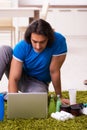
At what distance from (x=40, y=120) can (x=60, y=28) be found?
446cm

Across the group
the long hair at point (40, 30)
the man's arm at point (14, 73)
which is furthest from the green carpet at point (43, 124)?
the long hair at point (40, 30)

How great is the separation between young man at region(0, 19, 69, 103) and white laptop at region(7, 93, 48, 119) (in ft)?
0.78

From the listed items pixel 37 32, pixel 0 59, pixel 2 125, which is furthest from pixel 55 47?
pixel 2 125

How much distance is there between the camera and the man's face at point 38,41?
6.35ft

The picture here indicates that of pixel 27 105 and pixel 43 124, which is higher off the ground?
pixel 27 105

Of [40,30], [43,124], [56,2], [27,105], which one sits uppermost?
[56,2]

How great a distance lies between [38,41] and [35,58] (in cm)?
23

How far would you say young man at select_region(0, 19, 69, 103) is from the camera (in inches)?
78.9

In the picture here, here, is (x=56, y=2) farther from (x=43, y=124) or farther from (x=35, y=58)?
(x=43, y=124)

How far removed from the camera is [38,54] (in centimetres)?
213

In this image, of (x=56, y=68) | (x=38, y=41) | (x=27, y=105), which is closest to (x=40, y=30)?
(x=38, y=41)

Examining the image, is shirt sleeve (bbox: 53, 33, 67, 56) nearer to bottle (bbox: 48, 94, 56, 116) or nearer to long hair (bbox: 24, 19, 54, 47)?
long hair (bbox: 24, 19, 54, 47)

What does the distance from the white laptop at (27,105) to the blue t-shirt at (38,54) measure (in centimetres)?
35

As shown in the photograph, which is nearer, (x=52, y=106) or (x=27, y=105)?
(x=27, y=105)
